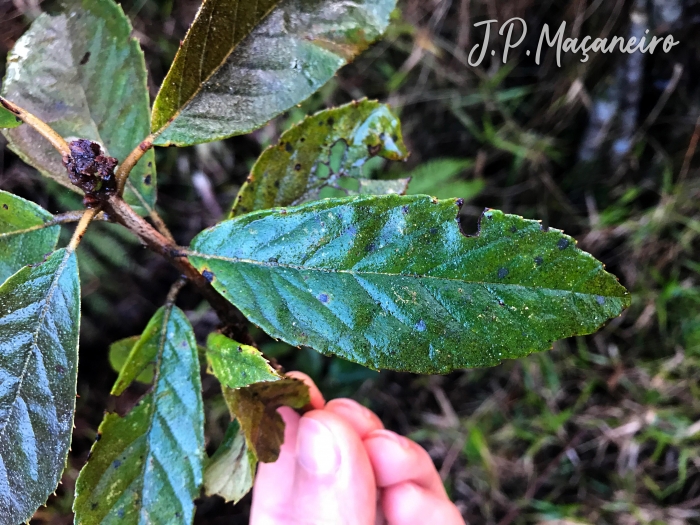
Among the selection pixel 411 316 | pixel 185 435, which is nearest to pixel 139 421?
pixel 185 435

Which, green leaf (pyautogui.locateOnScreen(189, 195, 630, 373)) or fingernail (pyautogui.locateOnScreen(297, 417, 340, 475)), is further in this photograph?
fingernail (pyautogui.locateOnScreen(297, 417, 340, 475))

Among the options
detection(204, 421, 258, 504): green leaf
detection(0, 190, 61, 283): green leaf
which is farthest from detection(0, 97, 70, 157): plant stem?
detection(204, 421, 258, 504): green leaf

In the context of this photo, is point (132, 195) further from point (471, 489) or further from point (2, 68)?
point (471, 489)

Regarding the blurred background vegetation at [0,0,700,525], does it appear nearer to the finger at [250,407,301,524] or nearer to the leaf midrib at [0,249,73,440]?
the finger at [250,407,301,524]

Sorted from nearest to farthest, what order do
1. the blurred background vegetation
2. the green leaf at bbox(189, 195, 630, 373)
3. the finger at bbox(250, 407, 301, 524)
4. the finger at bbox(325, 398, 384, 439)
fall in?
1. the green leaf at bbox(189, 195, 630, 373)
2. the finger at bbox(250, 407, 301, 524)
3. the finger at bbox(325, 398, 384, 439)
4. the blurred background vegetation

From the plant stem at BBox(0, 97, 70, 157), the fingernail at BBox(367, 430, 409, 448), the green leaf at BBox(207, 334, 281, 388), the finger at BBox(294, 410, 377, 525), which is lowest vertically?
the fingernail at BBox(367, 430, 409, 448)

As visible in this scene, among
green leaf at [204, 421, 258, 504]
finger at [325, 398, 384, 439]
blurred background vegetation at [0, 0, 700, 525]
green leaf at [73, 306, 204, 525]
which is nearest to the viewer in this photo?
green leaf at [73, 306, 204, 525]
